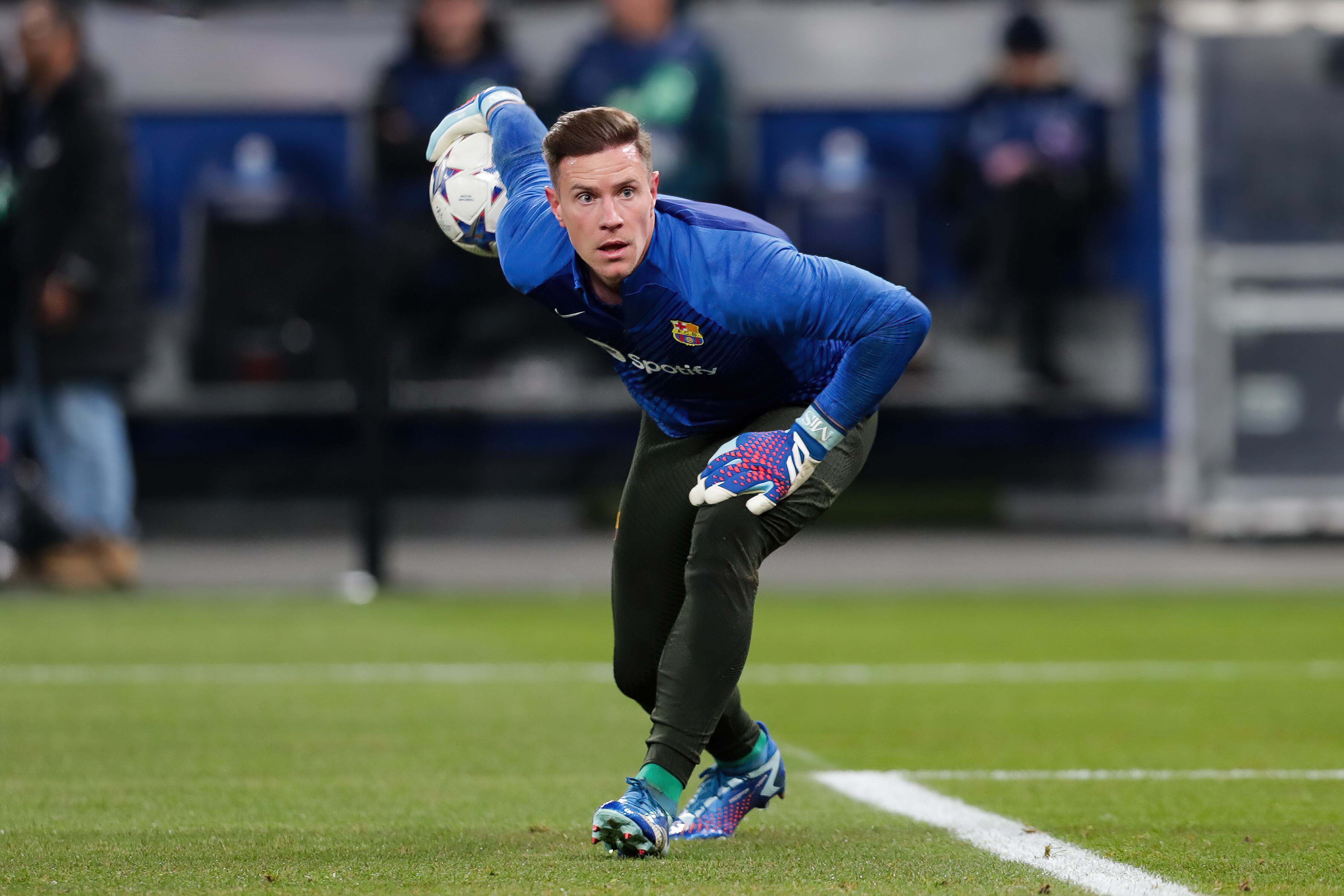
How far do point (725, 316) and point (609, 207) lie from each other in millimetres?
315

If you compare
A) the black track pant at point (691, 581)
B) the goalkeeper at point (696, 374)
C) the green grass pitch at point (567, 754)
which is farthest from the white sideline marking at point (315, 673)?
the goalkeeper at point (696, 374)

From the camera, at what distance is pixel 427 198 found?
13.0 meters

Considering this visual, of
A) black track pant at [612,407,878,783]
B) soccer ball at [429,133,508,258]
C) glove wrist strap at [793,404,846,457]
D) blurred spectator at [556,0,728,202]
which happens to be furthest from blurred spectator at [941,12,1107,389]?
glove wrist strap at [793,404,846,457]

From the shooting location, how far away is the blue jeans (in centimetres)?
1051

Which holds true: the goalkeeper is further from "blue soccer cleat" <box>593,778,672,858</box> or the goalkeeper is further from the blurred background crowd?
the blurred background crowd

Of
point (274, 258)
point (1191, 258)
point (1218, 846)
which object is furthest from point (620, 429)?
point (1218, 846)

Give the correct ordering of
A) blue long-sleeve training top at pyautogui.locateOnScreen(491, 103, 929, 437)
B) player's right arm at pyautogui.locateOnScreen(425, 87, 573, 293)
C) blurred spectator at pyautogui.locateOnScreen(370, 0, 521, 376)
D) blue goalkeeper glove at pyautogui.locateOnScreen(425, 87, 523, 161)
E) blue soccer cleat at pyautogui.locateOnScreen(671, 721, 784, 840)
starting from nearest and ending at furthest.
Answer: blue long-sleeve training top at pyautogui.locateOnScreen(491, 103, 929, 437) < player's right arm at pyautogui.locateOnScreen(425, 87, 573, 293) < blue soccer cleat at pyautogui.locateOnScreen(671, 721, 784, 840) < blue goalkeeper glove at pyautogui.locateOnScreen(425, 87, 523, 161) < blurred spectator at pyautogui.locateOnScreen(370, 0, 521, 376)

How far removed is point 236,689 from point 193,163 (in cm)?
761

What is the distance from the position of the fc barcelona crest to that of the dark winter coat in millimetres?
6919

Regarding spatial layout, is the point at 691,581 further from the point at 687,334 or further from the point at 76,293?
the point at 76,293

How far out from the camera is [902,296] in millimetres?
4148

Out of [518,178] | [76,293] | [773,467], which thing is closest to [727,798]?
[773,467]

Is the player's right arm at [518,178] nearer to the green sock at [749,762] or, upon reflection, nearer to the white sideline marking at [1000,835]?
the green sock at [749,762]

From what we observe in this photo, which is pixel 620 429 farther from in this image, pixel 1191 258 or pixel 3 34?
pixel 3 34
